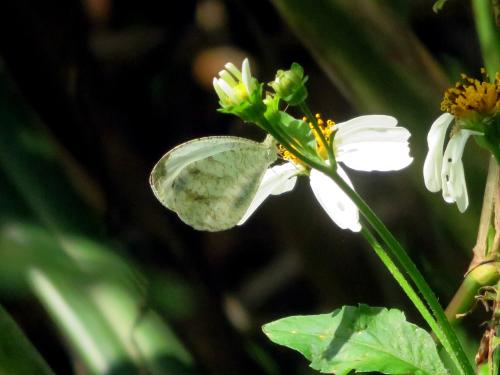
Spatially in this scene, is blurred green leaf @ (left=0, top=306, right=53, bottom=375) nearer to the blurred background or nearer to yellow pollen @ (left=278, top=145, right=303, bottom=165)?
the blurred background

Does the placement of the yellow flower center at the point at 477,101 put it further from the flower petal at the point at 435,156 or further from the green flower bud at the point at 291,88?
the green flower bud at the point at 291,88

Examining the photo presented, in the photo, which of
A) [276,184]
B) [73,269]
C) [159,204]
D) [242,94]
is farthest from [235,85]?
[159,204]

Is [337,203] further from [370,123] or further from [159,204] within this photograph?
[159,204]

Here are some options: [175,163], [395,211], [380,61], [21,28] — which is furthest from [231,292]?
[175,163]

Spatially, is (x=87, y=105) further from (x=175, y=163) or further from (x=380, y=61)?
(x=175, y=163)

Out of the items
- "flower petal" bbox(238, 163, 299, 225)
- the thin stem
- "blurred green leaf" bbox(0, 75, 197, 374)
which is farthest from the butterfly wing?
"blurred green leaf" bbox(0, 75, 197, 374)

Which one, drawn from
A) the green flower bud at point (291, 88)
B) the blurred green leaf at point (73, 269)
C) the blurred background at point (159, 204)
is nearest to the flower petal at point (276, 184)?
the green flower bud at point (291, 88)
